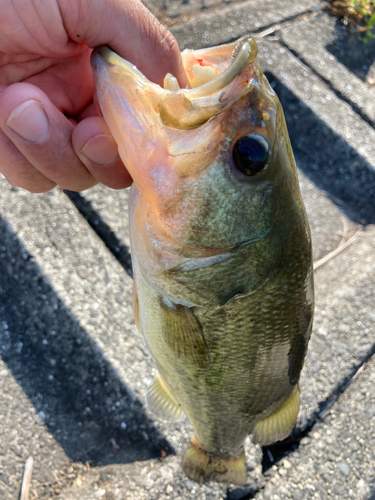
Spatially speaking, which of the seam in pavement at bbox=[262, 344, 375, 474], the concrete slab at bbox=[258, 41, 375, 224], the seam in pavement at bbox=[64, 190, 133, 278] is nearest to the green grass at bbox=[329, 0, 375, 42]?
the concrete slab at bbox=[258, 41, 375, 224]

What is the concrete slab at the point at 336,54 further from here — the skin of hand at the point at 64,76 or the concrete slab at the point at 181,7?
the skin of hand at the point at 64,76

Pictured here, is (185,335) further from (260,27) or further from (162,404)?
(260,27)

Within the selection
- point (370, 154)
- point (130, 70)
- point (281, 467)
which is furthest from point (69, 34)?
point (370, 154)

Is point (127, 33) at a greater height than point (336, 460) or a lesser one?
greater

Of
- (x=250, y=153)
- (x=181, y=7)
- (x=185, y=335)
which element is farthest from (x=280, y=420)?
(x=181, y=7)

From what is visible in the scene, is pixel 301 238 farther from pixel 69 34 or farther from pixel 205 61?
pixel 69 34

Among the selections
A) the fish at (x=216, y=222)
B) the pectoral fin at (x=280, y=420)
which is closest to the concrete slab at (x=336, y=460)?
the pectoral fin at (x=280, y=420)
